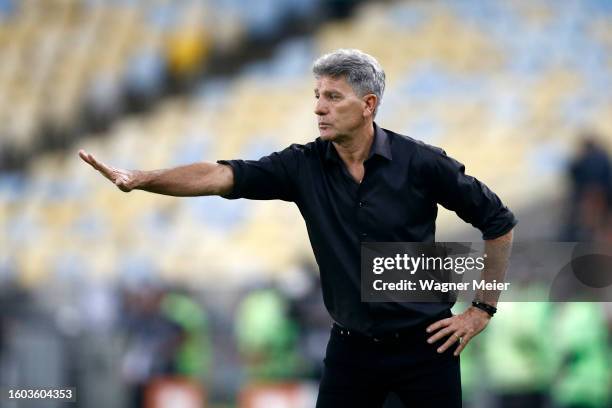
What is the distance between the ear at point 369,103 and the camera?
420 centimetres

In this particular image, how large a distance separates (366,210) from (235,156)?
9136 mm

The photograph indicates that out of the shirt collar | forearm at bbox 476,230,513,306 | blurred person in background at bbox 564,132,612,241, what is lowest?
forearm at bbox 476,230,513,306

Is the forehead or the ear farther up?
the forehead

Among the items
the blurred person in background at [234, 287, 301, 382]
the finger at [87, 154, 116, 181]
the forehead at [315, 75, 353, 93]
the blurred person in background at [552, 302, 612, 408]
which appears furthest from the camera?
the blurred person in background at [234, 287, 301, 382]

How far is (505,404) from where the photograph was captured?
9102 mm

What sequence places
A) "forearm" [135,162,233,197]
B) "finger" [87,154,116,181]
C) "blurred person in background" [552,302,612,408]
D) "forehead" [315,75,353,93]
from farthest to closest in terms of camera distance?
"blurred person in background" [552,302,612,408], "forehead" [315,75,353,93], "forearm" [135,162,233,197], "finger" [87,154,116,181]

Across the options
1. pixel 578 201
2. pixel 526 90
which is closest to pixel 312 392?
pixel 578 201

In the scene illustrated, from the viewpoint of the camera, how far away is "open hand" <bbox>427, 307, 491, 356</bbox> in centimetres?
423

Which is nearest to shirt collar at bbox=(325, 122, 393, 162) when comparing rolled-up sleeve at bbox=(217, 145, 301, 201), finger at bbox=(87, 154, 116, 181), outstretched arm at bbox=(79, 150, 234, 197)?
rolled-up sleeve at bbox=(217, 145, 301, 201)

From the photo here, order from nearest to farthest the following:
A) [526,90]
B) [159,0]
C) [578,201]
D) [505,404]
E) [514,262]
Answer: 1. [514,262]
2. [505,404]
3. [578,201]
4. [526,90]
5. [159,0]

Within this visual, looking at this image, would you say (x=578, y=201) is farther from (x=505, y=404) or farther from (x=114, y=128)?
(x=114, y=128)

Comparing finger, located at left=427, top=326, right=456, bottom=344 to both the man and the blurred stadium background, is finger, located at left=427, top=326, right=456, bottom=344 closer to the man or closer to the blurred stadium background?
the man

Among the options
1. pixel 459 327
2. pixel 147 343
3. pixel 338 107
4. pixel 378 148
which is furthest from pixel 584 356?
pixel 338 107

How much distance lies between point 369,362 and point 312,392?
5.44m
